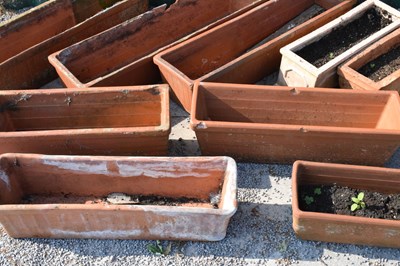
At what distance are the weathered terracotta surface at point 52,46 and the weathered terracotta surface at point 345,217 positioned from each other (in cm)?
265

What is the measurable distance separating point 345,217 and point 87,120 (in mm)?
2291

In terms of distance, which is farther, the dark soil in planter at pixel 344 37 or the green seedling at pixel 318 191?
the dark soil in planter at pixel 344 37

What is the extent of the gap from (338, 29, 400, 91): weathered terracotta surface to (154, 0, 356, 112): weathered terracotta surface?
24.2 inches

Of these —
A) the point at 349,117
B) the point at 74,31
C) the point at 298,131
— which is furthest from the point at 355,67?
the point at 74,31

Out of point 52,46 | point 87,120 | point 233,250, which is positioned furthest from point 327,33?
→ point 52,46

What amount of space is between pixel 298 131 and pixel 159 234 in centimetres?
130

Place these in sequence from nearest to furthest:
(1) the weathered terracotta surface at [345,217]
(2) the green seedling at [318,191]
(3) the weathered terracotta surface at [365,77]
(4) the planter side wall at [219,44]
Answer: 1. (1) the weathered terracotta surface at [345,217]
2. (2) the green seedling at [318,191]
3. (3) the weathered terracotta surface at [365,77]
4. (4) the planter side wall at [219,44]

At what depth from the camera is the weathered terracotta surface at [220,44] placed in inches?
162

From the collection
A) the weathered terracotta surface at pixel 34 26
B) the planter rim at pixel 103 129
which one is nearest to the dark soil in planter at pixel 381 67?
the planter rim at pixel 103 129

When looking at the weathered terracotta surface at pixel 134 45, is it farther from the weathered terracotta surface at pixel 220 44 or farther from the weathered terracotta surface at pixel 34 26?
the weathered terracotta surface at pixel 34 26

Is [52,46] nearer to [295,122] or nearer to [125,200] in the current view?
[125,200]

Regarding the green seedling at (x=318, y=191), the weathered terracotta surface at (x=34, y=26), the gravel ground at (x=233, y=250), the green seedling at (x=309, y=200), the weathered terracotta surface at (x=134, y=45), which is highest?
the weathered terracotta surface at (x=34, y=26)

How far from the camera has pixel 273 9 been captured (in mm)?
4629

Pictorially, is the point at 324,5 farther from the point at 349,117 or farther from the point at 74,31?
the point at 74,31
